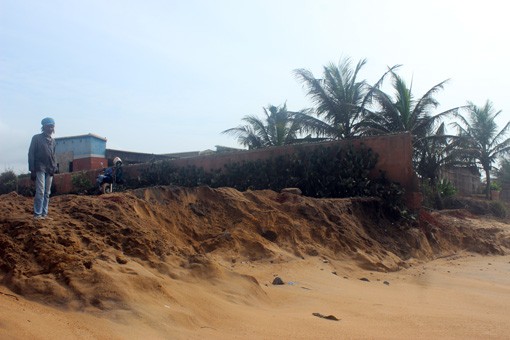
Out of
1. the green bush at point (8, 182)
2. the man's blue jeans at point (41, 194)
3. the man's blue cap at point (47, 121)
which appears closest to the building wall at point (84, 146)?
the green bush at point (8, 182)

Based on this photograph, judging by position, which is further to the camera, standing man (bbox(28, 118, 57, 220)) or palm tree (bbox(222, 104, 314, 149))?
palm tree (bbox(222, 104, 314, 149))

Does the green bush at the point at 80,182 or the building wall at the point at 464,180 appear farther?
the building wall at the point at 464,180

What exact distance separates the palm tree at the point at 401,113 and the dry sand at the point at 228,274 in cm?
878

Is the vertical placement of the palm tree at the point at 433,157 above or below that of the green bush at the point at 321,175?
above

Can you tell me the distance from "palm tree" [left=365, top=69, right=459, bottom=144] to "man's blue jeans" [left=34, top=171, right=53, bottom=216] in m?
14.0

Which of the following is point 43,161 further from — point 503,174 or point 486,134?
point 503,174

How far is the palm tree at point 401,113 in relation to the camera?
17.1 metres

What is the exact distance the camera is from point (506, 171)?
97.0 ft

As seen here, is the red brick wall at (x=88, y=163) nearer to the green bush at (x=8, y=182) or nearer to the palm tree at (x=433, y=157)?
the green bush at (x=8, y=182)

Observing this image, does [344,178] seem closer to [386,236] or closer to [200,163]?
[386,236]

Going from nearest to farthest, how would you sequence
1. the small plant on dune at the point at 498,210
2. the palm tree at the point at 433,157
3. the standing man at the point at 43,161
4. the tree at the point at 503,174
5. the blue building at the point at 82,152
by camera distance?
the standing man at the point at 43,161 → the small plant on dune at the point at 498,210 → the palm tree at the point at 433,157 → the blue building at the point at 82,152 → the tree at the point at 503,174

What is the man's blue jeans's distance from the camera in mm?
4781

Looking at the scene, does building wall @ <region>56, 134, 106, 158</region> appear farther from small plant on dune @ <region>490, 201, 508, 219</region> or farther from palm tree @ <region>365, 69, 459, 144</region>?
small plant on dune @ <region>490, 201, 508, 219</region>

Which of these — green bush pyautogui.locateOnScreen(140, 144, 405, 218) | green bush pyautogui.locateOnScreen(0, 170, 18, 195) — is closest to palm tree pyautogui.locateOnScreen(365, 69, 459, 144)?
green bush pyautogui.locateOnScreen(140, 144, 405, 218)
